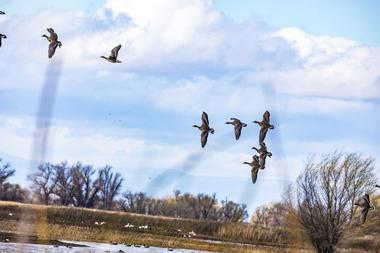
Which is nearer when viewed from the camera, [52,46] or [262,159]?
[52,46]

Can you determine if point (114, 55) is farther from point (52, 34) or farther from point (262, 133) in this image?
point (262, 133)

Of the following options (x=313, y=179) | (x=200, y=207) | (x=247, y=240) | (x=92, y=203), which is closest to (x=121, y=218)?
(x=247, y=240)

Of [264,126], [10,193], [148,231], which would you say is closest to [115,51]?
[264,126]

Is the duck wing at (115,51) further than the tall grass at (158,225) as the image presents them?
No

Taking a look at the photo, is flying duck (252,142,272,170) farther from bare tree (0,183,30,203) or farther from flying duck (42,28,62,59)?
bare tree (0,183,30,203)

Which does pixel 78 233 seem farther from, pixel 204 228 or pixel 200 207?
pixel 200 207

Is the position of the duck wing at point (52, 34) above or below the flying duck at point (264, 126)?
above

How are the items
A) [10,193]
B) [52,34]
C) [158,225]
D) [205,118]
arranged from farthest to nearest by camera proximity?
[10,193]
[158,225]
[205,118]
[52,34]

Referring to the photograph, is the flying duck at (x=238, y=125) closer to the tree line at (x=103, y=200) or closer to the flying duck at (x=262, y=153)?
the flying duck at (x=262, y=153)

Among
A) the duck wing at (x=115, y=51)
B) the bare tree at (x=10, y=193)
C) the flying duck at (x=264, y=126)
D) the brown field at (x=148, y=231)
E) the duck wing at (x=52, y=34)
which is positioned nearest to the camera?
the duck wing at (x=52, y=34)

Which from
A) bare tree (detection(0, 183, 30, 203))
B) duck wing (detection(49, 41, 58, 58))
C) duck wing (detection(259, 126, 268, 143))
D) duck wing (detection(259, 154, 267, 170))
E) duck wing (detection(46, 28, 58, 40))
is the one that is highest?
bare tree (detection(0, 183, 30, 203))

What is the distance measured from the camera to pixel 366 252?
2992 inches

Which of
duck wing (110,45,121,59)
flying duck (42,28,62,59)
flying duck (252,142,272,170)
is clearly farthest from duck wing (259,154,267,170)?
flying duck (42,28,62,59)

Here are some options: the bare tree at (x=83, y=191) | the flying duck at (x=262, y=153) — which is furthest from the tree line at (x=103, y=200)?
the flying duck at (x=262, y=153)
